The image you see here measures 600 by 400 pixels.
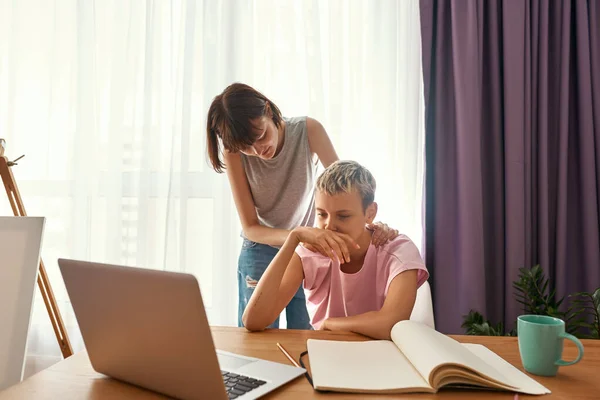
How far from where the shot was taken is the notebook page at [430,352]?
0.77 meters

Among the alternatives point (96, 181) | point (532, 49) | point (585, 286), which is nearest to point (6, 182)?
point (96, 181)

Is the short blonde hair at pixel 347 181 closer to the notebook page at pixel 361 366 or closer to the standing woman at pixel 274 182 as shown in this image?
the standing woman at pixel 274 182

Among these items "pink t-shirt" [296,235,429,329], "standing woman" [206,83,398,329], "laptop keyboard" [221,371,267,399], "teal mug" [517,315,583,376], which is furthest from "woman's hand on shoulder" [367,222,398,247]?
"laptop keyboard" [221,371,267,399]

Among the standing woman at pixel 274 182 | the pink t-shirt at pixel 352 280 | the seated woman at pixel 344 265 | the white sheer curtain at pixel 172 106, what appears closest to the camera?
the seated woman at pixel 344 265

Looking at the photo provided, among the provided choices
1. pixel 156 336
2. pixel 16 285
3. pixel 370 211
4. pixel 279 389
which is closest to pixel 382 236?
pixel 370 211

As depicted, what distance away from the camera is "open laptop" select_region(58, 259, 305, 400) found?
0.66 metres

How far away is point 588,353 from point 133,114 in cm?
221

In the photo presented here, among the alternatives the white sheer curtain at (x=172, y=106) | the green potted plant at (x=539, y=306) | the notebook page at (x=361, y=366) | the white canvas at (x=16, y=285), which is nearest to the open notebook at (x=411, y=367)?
the notebook page at (x=361, y=366)

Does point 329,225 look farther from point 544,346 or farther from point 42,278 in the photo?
point 42,278

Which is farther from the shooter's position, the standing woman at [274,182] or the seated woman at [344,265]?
the standing woman at [274,182]

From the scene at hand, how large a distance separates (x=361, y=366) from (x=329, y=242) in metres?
0.40

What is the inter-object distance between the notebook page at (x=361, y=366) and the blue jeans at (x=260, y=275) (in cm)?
81

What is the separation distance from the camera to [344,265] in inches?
56.8

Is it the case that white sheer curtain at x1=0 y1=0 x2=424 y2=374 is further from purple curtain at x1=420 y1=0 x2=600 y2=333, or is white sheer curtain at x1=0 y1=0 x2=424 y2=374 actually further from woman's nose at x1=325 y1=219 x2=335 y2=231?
woman's nose at x1=325 y1=219 x2=335 y2=231
